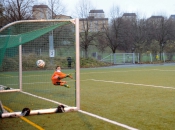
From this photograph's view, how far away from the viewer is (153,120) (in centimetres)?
656

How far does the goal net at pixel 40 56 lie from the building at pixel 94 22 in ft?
116

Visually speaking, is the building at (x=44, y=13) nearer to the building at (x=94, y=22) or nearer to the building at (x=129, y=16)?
the building at (x=94, y=22)

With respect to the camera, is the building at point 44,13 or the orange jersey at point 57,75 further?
the building at point 44,13

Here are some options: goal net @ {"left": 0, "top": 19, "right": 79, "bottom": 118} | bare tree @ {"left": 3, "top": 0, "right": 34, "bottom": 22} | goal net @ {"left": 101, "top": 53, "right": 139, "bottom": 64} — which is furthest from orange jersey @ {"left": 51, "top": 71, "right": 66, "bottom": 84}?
goal net @ {"left": 101, "top": 53, "right": 139, "bottom": 64}

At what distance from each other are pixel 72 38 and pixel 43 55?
1589 mm

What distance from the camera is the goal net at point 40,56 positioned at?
7.82 m

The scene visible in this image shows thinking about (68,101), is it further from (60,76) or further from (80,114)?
(80,114)

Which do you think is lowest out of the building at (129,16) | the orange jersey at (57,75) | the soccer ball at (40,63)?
the orange jersey at (57,75)

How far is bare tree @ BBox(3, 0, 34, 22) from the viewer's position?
32375mm

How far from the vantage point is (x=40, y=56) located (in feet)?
32.1

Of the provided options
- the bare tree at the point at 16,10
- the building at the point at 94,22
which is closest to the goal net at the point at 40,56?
the bare tree at the point at 16,10

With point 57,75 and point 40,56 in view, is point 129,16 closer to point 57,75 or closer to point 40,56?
point 57,75

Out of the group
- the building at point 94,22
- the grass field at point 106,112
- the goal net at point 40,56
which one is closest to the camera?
the grass field at point 106,112

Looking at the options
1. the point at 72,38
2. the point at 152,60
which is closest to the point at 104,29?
the point at 152,60
